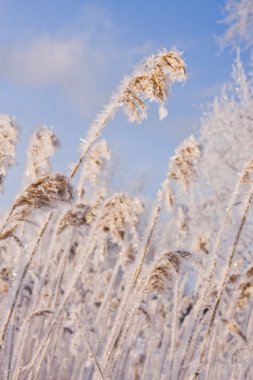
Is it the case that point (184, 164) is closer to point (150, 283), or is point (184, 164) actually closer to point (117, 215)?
point (117, 215)

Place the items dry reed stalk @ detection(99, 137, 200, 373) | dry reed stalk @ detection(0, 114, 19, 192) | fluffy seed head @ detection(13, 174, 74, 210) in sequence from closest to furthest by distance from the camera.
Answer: fluffy seed head @ detection(13, 174, 74, 210) < dry reed stalk @ detection(0, 114, 19, 192) < dry reed stalk @ detection(99, 137, 200, 373)

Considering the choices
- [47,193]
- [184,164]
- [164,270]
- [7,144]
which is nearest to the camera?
[47,193]

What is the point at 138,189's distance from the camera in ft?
174

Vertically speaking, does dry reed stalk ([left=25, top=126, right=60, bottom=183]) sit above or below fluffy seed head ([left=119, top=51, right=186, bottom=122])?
below

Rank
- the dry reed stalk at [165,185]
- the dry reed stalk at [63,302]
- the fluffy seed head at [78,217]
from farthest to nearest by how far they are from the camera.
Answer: the fluffy seed head at [78,217] → the dry reed stalk at [63,302] → the dry reed stalk at [165,185]

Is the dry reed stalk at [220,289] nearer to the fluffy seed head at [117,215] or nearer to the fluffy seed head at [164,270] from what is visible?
the fluffy seed head at [164,270]

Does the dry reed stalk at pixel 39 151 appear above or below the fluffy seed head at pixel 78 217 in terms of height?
below

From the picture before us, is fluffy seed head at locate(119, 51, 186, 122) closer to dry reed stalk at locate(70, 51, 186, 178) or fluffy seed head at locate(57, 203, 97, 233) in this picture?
dry reed stalk at locate(70, 51, 186, 178)

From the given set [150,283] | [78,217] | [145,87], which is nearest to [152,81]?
[145,87]

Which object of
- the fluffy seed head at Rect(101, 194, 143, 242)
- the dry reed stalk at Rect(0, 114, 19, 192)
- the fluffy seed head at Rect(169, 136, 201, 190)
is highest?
the fluffy seed head at Rect(169, 136, 201, 190)

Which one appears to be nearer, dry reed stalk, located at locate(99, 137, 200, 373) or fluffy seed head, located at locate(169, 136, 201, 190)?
dry reed stalk, located at locate(99, 137, 200, 373)

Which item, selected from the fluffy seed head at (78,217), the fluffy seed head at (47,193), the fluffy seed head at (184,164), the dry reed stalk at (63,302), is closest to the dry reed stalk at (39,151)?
the fluffy seed head at (47,193)

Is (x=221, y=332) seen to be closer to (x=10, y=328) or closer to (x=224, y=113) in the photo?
(x=10, y=328)

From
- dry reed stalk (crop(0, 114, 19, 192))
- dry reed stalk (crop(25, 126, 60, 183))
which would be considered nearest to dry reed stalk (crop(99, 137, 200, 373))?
dry reed stalk (crop(25, 126, 60, 183))
